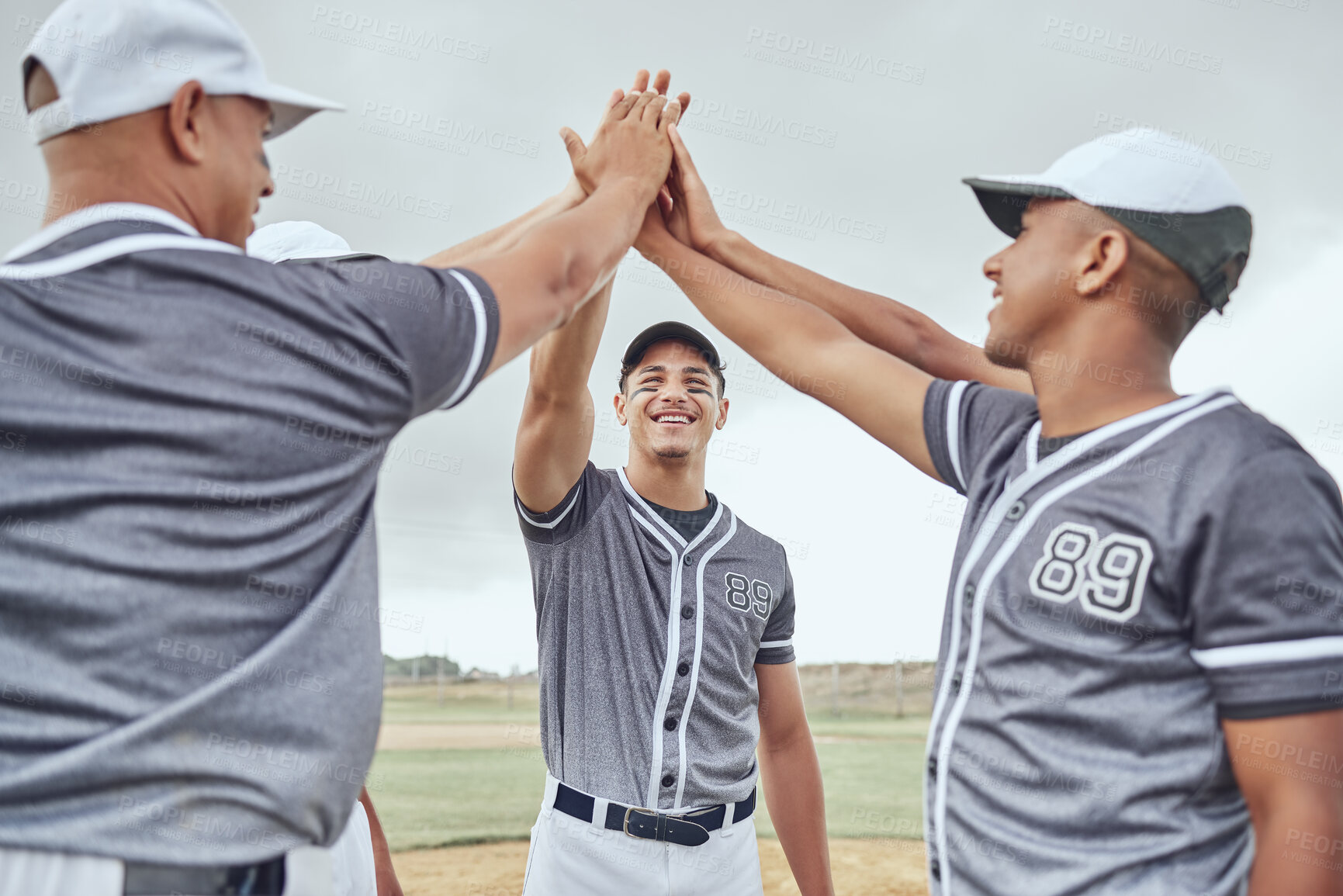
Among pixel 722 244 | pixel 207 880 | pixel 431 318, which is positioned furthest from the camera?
pixel 722 244

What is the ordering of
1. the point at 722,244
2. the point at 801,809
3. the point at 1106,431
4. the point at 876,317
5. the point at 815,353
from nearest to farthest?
the point at 1106,431 → the point at 815,353 → the point at 876,317 → the point at 722,244 → the point at 801,809

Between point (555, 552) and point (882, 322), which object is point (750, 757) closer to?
point (555, 552)

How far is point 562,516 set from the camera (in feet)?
11.5

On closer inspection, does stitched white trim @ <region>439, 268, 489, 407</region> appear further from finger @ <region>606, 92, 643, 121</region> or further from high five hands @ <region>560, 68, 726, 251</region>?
finger @ <region>606, 92, 643, 121</region>

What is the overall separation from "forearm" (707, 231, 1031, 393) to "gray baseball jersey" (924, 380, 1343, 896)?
0.85 meters

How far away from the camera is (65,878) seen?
1.36m

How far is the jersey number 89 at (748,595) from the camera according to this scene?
3.67 m

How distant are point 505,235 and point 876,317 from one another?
1.11m

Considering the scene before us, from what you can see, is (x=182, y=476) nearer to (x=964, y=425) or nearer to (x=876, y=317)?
(x=964, y=425)

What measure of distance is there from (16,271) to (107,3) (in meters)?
0.52

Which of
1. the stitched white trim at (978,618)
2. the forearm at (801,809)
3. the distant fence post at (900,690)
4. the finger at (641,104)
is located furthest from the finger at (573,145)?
the distant fence post at (900,690)

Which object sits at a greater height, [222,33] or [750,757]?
[222,33]

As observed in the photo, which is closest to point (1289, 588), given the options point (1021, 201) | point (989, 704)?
point (989, 704)

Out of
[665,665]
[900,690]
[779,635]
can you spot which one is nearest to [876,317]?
[665,665]
